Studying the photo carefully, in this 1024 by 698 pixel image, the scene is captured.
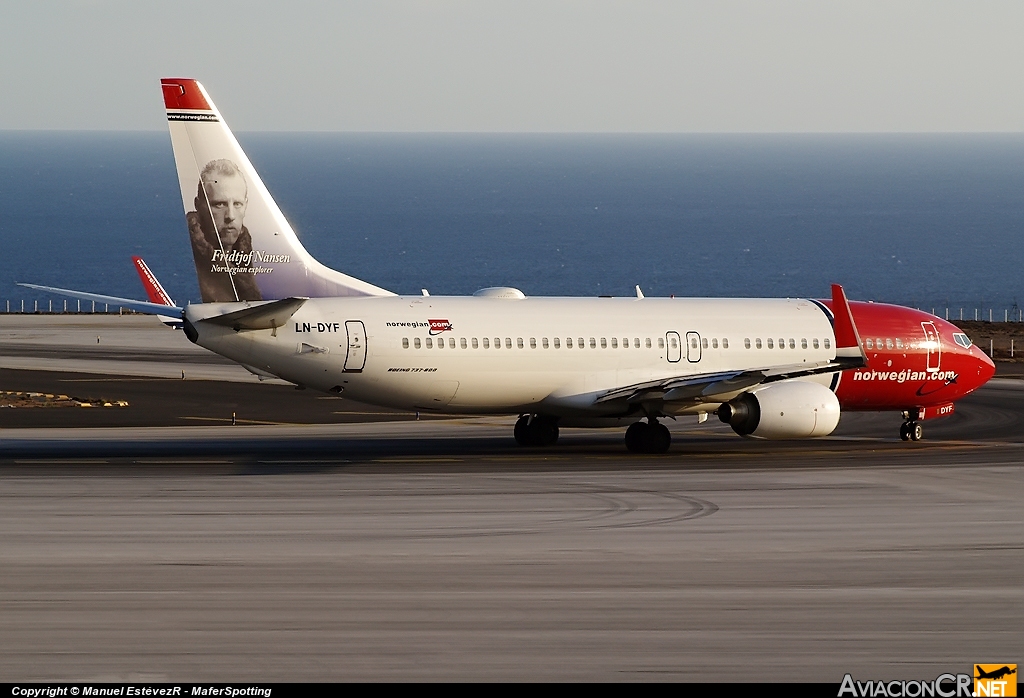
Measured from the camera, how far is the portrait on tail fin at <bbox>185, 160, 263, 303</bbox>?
116ft

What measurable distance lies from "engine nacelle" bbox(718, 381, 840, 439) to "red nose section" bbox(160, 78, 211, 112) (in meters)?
15.6

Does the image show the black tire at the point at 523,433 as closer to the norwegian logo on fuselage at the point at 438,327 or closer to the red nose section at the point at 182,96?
the norwegian logo on fuselage at the point at 438,327

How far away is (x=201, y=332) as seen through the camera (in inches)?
1355

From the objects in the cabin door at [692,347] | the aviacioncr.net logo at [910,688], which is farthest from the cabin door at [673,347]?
the aviacioncr.net logo at [910,688]

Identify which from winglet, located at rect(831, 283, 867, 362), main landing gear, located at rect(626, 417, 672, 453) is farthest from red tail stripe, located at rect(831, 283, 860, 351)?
main landing gear, located at rect(626, 417, 672, 453)

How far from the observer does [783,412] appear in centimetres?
3709

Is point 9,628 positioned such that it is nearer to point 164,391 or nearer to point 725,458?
point 725,458

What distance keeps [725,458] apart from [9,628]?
22.9 meters

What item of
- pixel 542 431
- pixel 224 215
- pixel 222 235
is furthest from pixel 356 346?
pixel 542 431

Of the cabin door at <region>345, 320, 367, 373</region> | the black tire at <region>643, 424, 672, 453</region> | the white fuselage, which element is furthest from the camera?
the black tire at <region>643, 424, 672, 453</region>

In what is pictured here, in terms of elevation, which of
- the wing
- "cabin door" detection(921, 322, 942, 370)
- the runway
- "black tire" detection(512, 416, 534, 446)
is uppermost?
"cabin door" detection(921, 322, 942, 370)

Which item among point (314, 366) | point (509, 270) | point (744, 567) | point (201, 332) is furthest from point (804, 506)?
point (509, 270)

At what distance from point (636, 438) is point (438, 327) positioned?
21.5 ft

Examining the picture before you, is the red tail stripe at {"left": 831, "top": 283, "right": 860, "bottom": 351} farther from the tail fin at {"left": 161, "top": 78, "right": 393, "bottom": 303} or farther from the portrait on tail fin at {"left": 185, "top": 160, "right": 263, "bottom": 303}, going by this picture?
the portrait on tail fin at {"left": 185, "top": 160, "right": 263, "bottom": 303}
